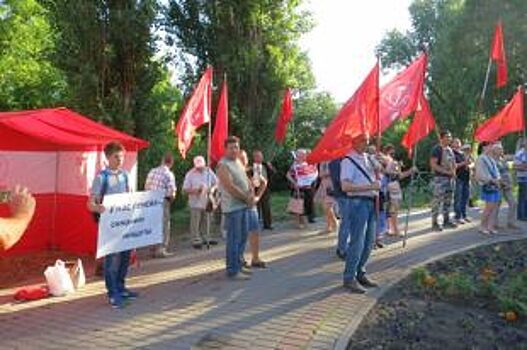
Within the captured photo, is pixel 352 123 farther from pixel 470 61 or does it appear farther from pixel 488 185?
pixel 470 61

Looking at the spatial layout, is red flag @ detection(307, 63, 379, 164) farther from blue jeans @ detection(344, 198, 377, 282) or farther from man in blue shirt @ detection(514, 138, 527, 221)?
man in blue shirt @ detection(514, 138, 527, 221)

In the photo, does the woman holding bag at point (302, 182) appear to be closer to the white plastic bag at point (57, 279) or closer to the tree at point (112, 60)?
the tree at point (112, 60)

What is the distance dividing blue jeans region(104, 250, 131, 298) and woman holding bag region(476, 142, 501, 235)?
7.90 meters

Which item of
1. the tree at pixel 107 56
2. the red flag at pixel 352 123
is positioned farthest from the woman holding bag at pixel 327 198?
the red flag at pixel 352 123

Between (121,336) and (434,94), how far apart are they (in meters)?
50.4

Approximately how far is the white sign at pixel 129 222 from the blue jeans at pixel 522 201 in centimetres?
984

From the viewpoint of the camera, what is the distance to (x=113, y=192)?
8.88 meters

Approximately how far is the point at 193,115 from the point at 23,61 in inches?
969

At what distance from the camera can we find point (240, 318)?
8.05 metres

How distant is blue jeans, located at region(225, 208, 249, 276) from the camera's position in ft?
33.4

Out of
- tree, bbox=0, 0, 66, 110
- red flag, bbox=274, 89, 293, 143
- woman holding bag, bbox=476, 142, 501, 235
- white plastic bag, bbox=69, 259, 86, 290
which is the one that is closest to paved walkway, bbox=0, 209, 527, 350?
white plastic bag, bbox=69, 259, 86, 290

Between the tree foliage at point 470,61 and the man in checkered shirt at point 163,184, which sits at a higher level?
the tree foliage at point 470,61

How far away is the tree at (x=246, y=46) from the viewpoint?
18812 millimetres

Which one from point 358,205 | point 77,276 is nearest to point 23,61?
point 77,276
